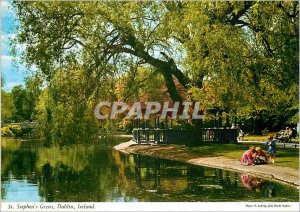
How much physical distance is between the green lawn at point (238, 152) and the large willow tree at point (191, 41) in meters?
1.75

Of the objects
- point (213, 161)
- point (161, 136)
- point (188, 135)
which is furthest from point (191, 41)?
point (161, 136)

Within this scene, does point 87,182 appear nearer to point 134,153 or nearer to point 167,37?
point 167,37

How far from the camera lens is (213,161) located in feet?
66.3

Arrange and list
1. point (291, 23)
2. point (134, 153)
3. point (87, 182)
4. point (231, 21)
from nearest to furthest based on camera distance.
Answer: point (87, 182) < point (291, 23) < point (231, 21) < point (134, 153)

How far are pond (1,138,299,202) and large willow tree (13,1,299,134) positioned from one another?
292cm

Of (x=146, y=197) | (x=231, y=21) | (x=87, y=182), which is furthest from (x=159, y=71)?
(x=146, y=197)

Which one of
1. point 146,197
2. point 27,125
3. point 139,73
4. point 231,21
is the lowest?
point 146,197

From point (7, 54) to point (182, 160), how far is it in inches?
293

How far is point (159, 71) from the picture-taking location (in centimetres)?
2286

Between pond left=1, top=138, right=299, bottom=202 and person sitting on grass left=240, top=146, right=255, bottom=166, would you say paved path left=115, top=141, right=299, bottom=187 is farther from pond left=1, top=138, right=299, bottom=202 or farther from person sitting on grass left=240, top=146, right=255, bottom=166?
pond left=1, top=138, right=299, bottom=202

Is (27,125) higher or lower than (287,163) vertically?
higher

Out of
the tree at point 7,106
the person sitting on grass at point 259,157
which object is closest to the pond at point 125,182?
the person sitting on grass at point 259,157

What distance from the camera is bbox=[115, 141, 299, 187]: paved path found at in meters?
16.3

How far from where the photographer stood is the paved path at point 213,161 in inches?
643
